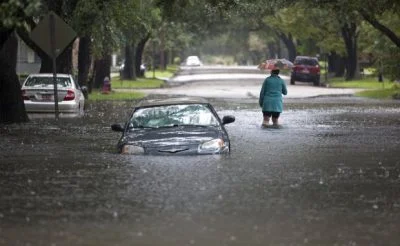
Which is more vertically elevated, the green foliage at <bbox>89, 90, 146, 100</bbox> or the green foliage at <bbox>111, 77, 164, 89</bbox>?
the green foliage at <bbox>89, 90, 146, 100</bbox>

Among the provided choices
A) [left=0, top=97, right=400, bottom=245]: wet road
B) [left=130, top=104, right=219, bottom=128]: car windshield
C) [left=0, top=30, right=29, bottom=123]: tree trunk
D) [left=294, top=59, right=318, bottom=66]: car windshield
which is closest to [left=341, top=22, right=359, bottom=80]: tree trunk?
[left=294, top=59, right=318, bottom=66]: car windshield

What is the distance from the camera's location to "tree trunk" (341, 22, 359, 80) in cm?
5575

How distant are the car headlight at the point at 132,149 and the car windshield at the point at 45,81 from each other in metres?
10.4

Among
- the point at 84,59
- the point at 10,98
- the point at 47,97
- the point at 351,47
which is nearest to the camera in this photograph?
the point at 10,98

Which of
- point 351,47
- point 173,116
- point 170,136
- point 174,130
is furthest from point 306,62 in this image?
point 170,136

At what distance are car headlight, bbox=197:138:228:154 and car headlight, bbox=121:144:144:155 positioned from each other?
97cm

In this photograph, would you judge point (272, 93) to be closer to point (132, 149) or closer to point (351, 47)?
point (132, 149)

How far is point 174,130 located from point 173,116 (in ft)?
1.99

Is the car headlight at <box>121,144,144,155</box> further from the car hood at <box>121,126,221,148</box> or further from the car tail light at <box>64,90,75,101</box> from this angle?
the car tail light at <box>64,90,75,101</box>

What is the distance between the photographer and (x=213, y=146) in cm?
1344

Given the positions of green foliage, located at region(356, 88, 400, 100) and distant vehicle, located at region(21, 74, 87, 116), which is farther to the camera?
green foliage, located at region(356, 88, 400, 100)

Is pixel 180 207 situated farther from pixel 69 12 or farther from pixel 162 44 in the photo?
pixel 162 44

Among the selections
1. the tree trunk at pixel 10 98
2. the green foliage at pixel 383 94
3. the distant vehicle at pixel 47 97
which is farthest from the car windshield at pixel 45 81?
the green foliage at pixel 383 94

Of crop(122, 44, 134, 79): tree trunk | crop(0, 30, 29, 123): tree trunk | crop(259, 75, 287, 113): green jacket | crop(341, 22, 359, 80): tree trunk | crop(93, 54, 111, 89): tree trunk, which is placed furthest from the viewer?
crop(122, 44, 134, 79): tree trunk
